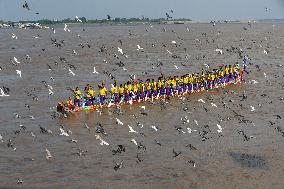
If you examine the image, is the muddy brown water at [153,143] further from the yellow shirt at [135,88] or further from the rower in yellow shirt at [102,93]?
the yellow shirt at [135,88]

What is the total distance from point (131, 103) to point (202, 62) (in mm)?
29336

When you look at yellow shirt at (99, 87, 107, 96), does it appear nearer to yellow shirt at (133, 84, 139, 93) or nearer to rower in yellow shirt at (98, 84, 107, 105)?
rower in yellow shirt at (98, 84, 107, 105)

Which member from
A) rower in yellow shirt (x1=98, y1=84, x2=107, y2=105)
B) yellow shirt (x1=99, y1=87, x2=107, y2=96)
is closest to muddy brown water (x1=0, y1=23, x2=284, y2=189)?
rower in yellow shirt (x1=98, y1=84, x2=107, y2=105)

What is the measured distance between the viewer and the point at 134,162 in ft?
69.1

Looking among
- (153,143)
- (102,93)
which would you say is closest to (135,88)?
(102,93)

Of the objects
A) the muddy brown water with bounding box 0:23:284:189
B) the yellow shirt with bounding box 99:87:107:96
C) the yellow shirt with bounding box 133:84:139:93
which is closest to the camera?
the muddy brown water with bounding box 0:23:284:189

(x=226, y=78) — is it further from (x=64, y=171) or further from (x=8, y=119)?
(x=64, y=171)

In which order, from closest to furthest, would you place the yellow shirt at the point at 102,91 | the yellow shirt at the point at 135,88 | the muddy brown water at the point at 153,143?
the muddy brown water at the point at 153,143
the yellow shirt at the point at 102,91
the yellow shirt at the point at 135,88

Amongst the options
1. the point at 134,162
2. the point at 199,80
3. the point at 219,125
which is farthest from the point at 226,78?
the point at 134,162

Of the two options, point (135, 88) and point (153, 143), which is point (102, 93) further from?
point (153, 143)

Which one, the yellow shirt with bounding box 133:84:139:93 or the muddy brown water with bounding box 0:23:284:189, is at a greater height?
the yellow shirt with bounding box 133:84:139:93

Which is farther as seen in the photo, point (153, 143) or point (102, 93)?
point (102, 93)

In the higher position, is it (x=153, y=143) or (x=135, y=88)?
(x=135, y=88)

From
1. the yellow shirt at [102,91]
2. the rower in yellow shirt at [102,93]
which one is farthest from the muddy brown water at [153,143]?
the yellow shirt at [102,91]
